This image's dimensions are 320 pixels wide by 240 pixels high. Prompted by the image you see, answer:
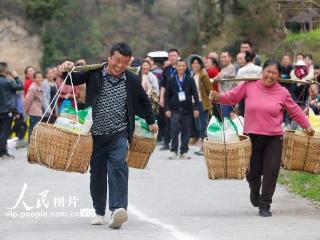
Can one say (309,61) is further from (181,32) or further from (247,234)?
(181,32)

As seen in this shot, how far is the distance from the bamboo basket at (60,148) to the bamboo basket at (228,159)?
5.30ft

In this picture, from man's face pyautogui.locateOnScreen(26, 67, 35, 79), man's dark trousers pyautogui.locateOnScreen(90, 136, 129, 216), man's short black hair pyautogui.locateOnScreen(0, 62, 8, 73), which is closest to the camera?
man's dark trousers pyautogui.locateOnScreen(90, 136, 129, 216)

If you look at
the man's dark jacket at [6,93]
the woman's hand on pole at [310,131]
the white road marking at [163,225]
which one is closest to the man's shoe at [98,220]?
the white road marking at [163,225]

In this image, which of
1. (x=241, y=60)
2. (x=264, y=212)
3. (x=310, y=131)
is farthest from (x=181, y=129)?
(x=264, y=212)

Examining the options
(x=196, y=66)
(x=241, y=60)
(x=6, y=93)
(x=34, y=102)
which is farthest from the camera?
(x=34, y=102)

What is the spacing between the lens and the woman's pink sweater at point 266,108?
1178cm

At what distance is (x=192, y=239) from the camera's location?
995 cm

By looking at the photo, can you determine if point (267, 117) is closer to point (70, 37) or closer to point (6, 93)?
point (6, 93)

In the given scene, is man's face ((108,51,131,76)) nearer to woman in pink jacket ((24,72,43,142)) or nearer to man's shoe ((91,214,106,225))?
man's shoe ((91,214,106,225))

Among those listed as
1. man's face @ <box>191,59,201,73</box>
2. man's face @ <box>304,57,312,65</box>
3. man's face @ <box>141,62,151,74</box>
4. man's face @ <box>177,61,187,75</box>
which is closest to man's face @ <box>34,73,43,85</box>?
man's face @ <box>141,62,151,74</box>

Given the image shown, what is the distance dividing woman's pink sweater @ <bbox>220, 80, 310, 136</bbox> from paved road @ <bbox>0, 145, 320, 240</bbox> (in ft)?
3.34

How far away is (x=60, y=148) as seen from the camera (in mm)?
10523

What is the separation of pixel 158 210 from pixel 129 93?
79.8 inches

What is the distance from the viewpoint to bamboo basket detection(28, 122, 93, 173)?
414 inches
